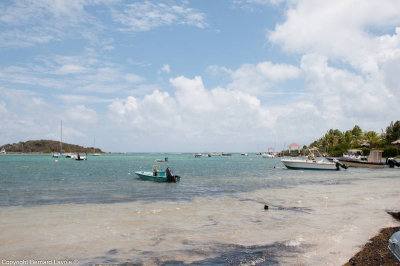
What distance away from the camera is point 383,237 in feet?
34.9

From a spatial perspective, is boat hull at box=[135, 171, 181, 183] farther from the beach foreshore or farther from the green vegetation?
the green vegetation

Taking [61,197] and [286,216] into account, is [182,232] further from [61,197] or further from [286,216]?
[61,197]

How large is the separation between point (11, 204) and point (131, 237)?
40.3ft

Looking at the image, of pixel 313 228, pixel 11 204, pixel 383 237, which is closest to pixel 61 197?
pixel 11 204

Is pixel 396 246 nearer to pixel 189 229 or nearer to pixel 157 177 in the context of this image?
pixel 189 229

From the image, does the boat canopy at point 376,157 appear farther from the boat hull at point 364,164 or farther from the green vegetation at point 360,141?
the green vegetation at point 360,141

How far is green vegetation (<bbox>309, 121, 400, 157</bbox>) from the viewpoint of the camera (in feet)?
299

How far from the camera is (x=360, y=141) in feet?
378

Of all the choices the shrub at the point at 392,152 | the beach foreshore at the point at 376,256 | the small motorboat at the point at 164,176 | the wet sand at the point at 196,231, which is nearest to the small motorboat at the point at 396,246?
the beach foreshore at the point at 376,256

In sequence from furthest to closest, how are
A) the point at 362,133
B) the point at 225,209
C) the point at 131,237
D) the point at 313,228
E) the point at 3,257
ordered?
the point at 362,133
the point at 225,209
the point at 313,228
the point at 131,237
the point at 3,257

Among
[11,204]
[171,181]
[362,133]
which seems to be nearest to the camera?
[11,204]

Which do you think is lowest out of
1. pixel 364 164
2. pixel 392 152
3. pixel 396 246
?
pixel 364 164

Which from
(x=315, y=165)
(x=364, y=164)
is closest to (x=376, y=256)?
(x=315, y=165)
